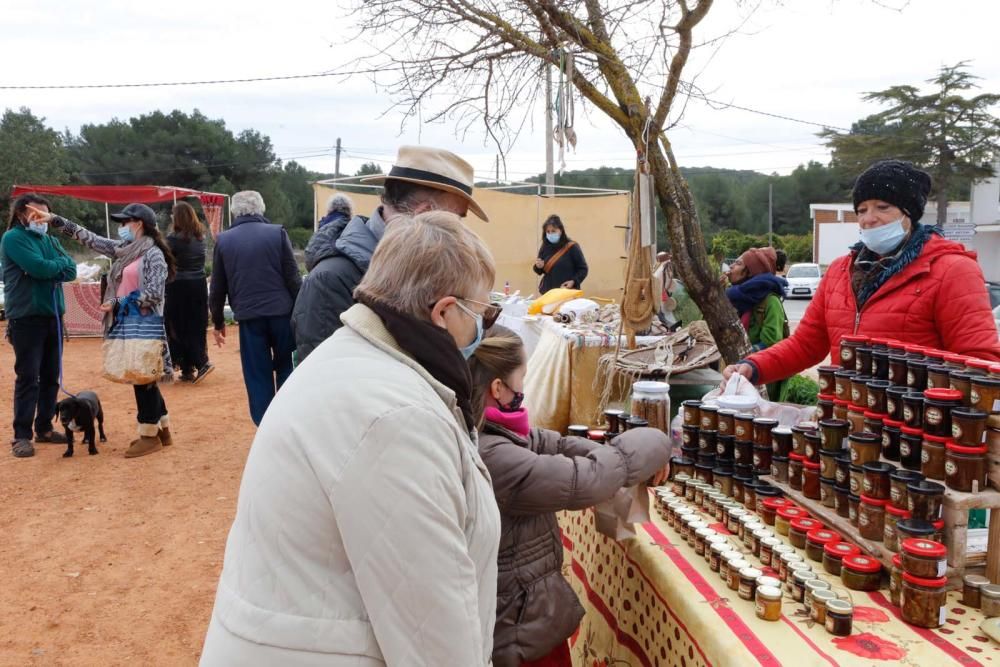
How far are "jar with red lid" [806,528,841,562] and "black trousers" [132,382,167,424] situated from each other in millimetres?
5434

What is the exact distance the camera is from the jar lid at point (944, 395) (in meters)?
1.80

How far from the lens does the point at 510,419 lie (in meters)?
2.12

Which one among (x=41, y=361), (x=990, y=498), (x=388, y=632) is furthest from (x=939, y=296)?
(x=41, y=361)

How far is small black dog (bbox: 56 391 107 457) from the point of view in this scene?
6.23 m

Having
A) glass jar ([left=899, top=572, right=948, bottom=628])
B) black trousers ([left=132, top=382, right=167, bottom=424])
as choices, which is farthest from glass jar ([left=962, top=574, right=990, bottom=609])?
black trousers ([left=132, top=382, right=167, bottom=424])

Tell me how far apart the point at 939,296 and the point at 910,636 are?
122 cm

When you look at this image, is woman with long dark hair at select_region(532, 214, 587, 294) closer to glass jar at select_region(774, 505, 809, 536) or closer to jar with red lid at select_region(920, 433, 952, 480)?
glass jar at select_region(774, 505, 809, 536)

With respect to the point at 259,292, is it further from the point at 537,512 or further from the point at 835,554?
the point at 835,554

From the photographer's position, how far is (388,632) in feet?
4.06

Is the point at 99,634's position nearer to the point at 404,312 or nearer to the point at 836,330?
the point at 404,312

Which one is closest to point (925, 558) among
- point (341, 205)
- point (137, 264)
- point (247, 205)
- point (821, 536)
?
point (821, 536)

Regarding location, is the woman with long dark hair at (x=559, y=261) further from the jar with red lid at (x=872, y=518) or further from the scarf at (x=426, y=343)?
the scarf at (x=426, y=343)

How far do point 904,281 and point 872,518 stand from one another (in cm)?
96

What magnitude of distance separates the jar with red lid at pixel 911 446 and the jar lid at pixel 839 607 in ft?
1.36
